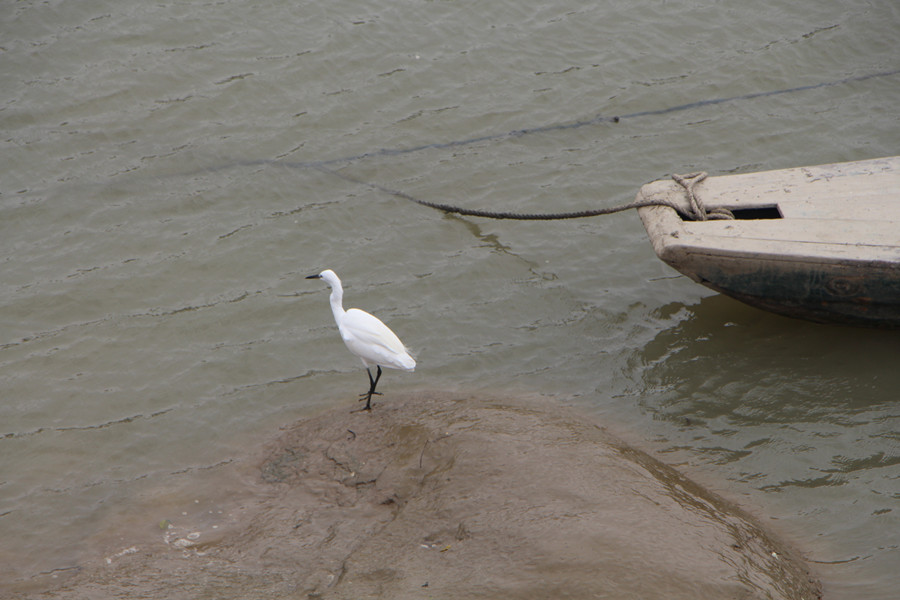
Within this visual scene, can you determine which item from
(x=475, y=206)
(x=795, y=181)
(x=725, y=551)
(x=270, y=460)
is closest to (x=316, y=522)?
(x=270, y=460)

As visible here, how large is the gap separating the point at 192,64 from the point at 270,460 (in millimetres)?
5837

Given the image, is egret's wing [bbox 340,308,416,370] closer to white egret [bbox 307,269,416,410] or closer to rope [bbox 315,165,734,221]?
white egret [bbox 307,269,416,410]

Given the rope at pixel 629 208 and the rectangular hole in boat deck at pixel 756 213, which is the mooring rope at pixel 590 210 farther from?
the rectangular hole in boat deck at pixel 756 213

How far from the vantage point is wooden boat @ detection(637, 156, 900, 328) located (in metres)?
5.59

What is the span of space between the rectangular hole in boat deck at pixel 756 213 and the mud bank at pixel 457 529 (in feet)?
7.67

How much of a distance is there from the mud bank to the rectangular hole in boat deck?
234cm

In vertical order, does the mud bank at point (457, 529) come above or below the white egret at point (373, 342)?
below

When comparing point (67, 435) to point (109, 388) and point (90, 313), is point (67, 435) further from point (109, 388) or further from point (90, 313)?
point (90, 313)

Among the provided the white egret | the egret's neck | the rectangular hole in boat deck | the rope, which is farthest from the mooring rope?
the white egret

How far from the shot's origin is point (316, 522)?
4633 mm

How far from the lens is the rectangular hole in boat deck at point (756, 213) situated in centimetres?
631

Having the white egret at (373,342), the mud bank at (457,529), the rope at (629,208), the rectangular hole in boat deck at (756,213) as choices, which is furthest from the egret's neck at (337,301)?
the rectangular hole in boat deck at (756,213)

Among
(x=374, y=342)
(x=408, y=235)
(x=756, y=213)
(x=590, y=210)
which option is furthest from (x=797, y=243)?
(x=408, y=235)

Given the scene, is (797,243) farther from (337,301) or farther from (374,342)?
(337,301)
